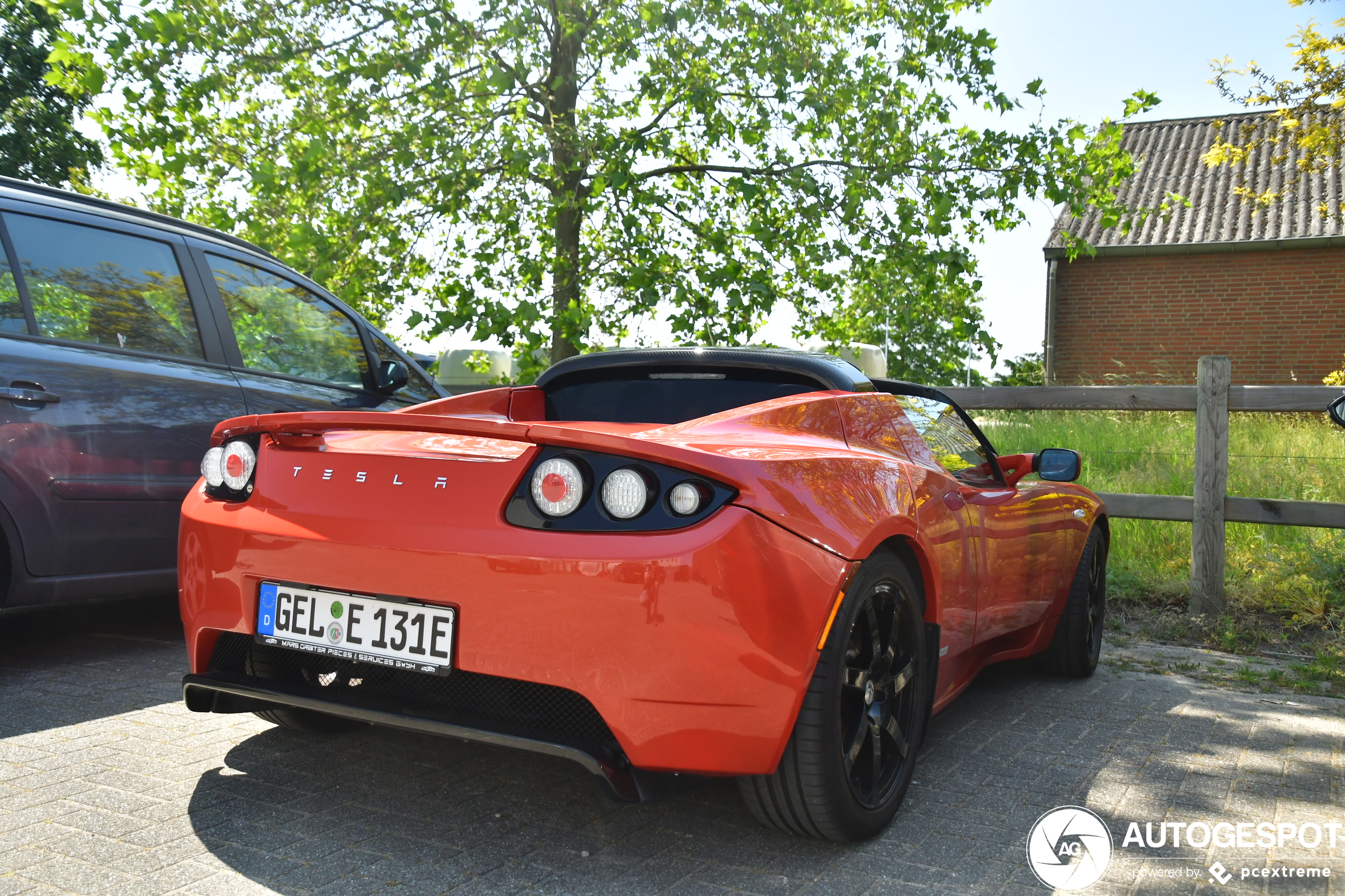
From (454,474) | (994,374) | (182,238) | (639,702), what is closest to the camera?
(639,702)

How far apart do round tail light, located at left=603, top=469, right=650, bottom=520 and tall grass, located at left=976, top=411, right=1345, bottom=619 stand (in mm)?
4987

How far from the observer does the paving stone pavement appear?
2.40 m

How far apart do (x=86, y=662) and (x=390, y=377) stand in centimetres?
189

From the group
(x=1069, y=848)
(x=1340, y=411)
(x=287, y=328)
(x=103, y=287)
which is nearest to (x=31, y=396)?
(x=103, y=287)

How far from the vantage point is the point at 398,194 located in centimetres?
866

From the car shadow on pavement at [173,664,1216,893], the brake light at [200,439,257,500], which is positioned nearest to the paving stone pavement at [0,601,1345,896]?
the car shadow on pavement at [173,664,1216,893]

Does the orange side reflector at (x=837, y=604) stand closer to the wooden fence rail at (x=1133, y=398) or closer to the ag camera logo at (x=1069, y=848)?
the ag camera logo at (x=1069, y=848)

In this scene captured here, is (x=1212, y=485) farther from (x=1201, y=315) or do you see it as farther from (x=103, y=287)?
(x=1201, y=315)

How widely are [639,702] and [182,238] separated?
3.69 metres

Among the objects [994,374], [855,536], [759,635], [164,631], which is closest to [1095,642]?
[855,536]

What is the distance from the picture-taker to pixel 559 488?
2.37 m

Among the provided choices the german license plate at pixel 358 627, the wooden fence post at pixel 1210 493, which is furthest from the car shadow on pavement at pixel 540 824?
the wooden fence post at pixel 1210 493

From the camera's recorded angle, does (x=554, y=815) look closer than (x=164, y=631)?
Yes

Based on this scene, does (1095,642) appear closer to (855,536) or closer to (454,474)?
(855,536)
